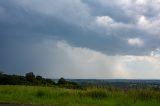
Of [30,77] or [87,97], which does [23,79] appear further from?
[87,97]

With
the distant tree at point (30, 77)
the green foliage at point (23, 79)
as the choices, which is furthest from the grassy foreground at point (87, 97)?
the distant tree at point (30, 77)

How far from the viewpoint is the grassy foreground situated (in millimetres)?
19484

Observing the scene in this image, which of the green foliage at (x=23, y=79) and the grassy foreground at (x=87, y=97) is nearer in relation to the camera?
the grassy foreground at (x=87, y=97)

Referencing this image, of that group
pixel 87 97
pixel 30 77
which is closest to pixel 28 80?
pixel 30 77

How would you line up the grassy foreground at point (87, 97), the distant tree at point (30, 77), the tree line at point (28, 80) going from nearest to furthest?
1. the grassy foreground at point (87, 97)
2. the tree line at point (28, 80)
3. the distant tree at point (30, 77)

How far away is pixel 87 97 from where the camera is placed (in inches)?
844

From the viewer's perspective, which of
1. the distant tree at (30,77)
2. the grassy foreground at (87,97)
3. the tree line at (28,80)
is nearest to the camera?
the grassy foreground at (87,97)

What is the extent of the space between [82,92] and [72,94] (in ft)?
2.72

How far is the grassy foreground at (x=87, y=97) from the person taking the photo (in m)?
19.5

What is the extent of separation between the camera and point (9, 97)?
21719mm

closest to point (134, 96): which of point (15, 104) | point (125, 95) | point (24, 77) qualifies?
point (125, 95)

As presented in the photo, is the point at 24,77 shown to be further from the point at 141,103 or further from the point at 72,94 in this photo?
the point at 141,103

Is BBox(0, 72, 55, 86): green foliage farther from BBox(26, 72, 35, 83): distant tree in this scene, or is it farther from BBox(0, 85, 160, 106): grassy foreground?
BBox(0, 85, 160, 106): grassy foreground

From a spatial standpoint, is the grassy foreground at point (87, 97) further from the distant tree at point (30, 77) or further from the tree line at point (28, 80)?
the distant tree at point (30, 77)
